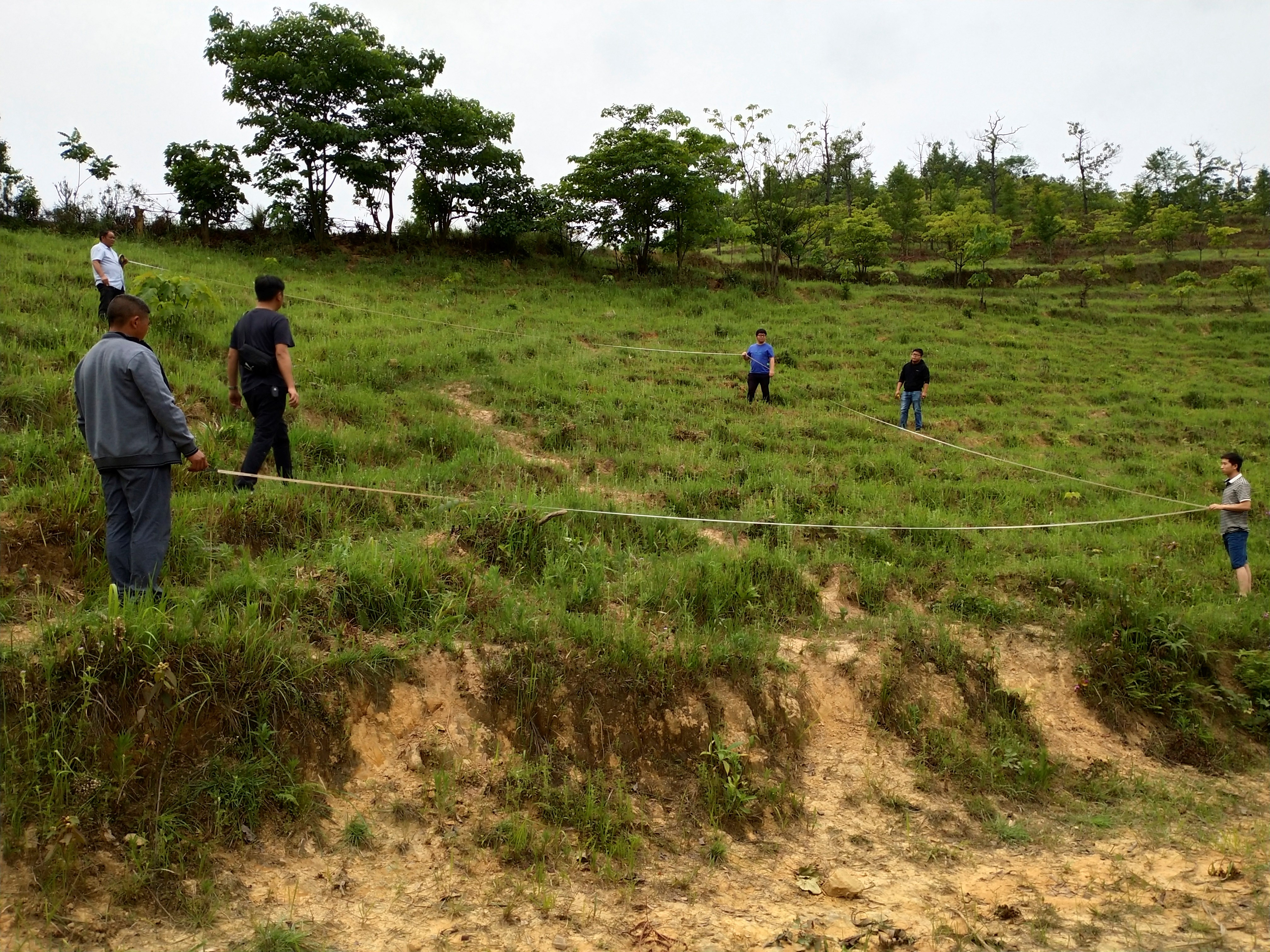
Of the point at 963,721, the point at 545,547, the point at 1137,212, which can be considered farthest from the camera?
the point at 1137,212

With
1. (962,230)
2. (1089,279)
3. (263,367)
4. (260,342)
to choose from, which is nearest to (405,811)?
(263,367)

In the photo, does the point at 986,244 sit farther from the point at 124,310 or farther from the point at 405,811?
the point at 405,811

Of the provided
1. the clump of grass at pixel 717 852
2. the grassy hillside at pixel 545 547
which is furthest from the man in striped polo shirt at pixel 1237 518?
the clump of grass at pixel 717 852

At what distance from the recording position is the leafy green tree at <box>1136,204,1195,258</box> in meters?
31.8

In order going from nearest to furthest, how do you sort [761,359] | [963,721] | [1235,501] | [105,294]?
[963,721] < [1235,501] < [105,294] < [761,359]

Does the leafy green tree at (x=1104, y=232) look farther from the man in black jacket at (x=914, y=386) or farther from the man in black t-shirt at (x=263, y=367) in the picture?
the man in black t-shirt at (x=263, y=367)

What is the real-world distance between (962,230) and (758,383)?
1921 centimetres

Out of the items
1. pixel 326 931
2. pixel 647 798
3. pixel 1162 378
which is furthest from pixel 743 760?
pixel 1162 378

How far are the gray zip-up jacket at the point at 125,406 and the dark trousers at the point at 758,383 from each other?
9.33 metres

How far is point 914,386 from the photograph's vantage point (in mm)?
12438

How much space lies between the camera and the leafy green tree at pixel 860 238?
27.5 m

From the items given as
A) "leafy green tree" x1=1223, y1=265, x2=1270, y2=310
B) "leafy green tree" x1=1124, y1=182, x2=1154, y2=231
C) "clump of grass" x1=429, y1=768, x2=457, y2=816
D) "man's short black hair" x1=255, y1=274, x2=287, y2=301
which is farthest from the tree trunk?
"leafy green tree" x1=1124, y1=182, x2=1154, y2=231

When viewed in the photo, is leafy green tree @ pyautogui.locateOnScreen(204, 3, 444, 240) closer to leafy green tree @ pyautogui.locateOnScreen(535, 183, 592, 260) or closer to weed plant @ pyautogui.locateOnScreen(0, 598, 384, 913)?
leafy green tree @ pyautogui.locateOnScreen(535, 183, 592, 260)

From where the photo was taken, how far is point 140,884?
11.0ft
